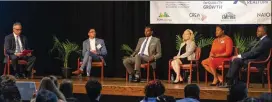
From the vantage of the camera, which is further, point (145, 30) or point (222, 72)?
point (145, 30)

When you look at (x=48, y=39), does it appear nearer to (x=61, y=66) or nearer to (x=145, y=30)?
(x=61, y=66)

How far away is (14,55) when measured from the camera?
875cm

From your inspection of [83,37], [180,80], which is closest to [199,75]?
[180,80]

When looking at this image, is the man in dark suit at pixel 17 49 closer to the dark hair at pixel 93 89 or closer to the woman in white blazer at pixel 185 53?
the woman in white blazer at pixel 185 53

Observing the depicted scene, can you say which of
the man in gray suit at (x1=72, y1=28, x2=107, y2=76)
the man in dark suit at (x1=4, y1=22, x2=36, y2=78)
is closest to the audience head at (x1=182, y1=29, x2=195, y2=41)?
the man in gray suit at (x1=72, y1=28, x2=107, y2=76)

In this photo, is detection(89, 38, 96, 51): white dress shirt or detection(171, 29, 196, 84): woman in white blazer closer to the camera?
Answer: detection(171, 29, 196, 84): woman in white blazer

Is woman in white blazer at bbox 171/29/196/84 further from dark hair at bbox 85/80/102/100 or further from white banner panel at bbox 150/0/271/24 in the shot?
dark hair at bbox 85/80/102/100

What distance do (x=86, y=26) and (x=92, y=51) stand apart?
3.95ft

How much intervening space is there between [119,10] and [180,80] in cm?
209

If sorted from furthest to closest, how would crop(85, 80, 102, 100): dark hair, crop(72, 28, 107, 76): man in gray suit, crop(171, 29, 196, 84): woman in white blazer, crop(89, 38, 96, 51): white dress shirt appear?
crop(89, 38, 96, 51): white dress shirt, crop(72, 28, 107, 76): man in gray suit, crop(171, 29, 196, 84): woman in white blazer, crop(85, 80, 102, 100): dark hair

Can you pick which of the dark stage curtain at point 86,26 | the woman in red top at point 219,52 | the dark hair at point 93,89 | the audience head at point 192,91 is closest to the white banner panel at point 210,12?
the dark stage curtain at point 86,26

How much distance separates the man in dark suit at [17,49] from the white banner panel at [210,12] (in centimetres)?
223

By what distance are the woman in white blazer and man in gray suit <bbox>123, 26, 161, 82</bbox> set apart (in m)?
0.33

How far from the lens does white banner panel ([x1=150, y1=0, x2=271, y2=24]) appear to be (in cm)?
831
